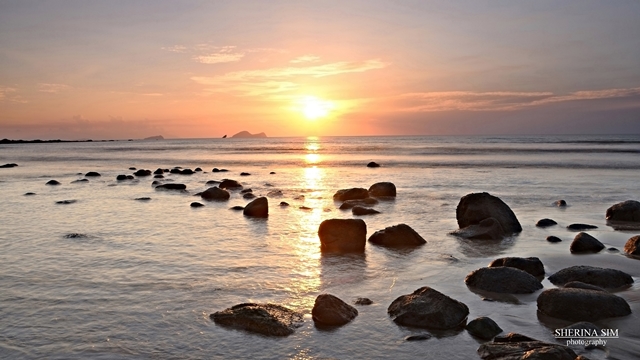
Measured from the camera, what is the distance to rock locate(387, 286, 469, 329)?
707cm

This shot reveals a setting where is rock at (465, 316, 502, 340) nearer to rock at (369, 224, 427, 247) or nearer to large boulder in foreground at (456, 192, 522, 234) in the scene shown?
rock at (369, 224, 427, 247)

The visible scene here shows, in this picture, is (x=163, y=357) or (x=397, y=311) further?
(x=397, y=311)

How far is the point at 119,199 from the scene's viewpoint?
73.9 ft

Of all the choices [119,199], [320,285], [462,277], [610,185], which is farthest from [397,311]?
[610,185]

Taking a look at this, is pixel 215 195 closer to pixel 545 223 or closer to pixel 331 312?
pixel 545 223

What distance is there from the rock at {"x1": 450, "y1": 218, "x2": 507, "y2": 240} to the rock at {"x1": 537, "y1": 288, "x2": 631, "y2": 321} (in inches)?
221

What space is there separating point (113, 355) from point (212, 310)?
73.2 inches

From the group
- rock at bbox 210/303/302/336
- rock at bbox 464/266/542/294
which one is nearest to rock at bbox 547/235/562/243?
rock at bbox 464/266/542/294

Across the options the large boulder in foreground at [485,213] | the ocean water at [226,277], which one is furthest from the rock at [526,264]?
the large boulder in foreground at [485,213]

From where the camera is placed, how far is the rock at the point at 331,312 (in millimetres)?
7079

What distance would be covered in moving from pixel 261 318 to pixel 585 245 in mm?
8842

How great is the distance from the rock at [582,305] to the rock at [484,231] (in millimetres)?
5619

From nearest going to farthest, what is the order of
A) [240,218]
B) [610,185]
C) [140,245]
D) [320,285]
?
1. [320,285]
2. [140,245]
3. [240,218]
4. [610,185]

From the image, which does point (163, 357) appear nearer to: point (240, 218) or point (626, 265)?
point (626, 265)
